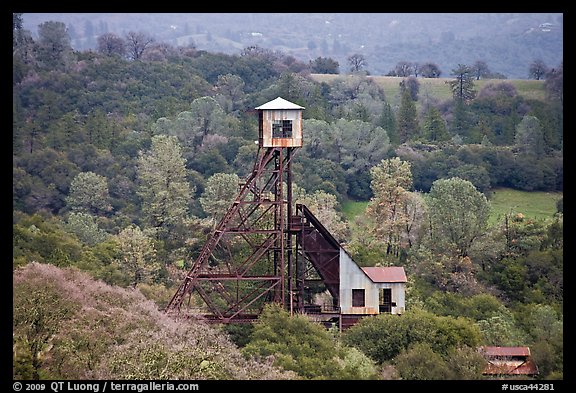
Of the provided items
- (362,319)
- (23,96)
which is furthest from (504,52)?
(362,319)

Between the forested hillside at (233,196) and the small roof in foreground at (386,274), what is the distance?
6.94 feet

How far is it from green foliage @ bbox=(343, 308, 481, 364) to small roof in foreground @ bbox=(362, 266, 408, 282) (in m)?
2.98

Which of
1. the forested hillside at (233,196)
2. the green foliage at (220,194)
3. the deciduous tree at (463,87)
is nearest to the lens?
the forested hillside at (233,196)

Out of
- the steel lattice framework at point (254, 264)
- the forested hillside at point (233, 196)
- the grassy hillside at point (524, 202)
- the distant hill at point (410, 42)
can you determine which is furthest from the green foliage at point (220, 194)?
the distant hill at point (410, 42)

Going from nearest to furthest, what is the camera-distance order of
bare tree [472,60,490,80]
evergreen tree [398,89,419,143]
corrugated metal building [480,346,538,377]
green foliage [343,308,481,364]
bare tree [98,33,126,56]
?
corrugated metal building [480,346,538,377] < green foliage [343,308,481,364] < evergreen tree [398,89,419,143] < bare tree [98,33,126,56] < bare tree [472,60,490,80]

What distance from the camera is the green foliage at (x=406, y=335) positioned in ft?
124

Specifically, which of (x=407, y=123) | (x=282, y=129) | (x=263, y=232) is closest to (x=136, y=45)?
(x=407, y=123)

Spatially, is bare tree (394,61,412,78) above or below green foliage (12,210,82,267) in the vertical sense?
above

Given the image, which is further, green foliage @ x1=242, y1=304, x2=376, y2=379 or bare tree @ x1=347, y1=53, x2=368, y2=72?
bare tree @ x1=347, y1=53, x2=368, y2=72

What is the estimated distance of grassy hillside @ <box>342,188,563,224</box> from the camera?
2852 inches

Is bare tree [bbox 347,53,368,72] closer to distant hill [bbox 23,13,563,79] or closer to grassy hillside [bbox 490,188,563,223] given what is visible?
distant hill [bbox 23,13,563,79]

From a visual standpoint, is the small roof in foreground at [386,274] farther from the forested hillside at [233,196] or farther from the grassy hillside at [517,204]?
the grassy hillside at [517,204]

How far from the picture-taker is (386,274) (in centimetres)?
4234

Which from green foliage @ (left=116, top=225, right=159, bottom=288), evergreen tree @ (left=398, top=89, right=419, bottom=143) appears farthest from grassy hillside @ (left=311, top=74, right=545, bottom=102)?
green foliage @ (left=116, top=225, right=159, bottom=288)
